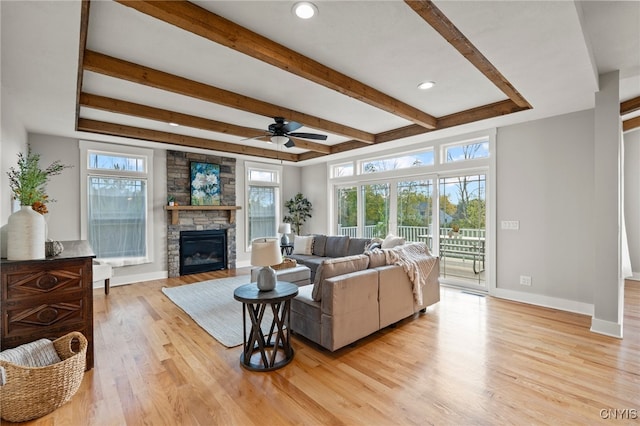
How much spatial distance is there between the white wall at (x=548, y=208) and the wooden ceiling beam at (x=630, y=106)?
0.61 metres

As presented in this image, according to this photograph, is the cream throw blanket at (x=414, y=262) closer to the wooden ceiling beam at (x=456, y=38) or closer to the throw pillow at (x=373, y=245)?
the throw pillow at (x=373, y=245)

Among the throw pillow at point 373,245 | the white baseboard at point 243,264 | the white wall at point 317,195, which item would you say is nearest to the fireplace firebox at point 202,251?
the white baseboard at point 243,264

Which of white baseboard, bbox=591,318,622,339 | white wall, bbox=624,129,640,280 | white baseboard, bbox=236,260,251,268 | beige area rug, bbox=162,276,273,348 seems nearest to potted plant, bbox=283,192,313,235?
white baseboard, bbox=236,260,251,268

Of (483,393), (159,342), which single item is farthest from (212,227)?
(483,393)

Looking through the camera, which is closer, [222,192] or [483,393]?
[483,393]

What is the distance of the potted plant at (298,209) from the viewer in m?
8.02

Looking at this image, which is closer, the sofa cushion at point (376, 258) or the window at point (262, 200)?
the sofa cushion at point (376, 258)

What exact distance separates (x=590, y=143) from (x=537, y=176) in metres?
0.68

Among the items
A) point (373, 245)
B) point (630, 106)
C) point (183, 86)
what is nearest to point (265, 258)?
point (183, 86)

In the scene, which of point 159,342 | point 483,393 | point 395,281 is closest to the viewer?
point 483,393

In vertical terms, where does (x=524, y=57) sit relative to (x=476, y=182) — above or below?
above

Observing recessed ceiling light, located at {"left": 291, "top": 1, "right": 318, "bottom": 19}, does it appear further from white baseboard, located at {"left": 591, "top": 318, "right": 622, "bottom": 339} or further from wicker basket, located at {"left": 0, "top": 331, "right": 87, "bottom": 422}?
white baseboard, located at {"left": 591, "top": 318, "right": 622, "bottom": 339}

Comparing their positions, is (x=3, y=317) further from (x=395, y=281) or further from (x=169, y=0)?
(x=395, y=281)

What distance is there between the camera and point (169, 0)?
1.86 meters
